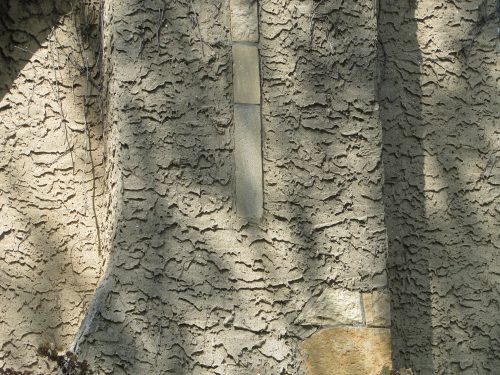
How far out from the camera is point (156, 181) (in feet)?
11.1

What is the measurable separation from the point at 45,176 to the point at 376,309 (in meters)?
1.58

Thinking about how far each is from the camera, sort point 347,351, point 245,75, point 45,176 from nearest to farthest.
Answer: point 347,351, point 245,75, point 45,176

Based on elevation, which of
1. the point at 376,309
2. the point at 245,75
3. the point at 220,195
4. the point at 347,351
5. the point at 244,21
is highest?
A: the point at 244,21

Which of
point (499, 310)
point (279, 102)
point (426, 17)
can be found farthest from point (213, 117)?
point (499, 310)

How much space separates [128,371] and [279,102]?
1.26 metres

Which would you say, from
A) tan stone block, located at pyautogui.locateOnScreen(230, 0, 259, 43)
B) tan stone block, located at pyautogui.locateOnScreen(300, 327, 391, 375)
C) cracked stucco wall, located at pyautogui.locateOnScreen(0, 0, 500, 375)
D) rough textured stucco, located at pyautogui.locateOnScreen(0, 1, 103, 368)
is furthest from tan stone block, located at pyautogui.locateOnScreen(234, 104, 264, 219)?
rough textured stucco, located at pyautogui.locateOnScreen(0, 1, 103, 368)

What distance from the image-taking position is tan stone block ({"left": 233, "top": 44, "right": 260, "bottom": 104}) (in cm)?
350

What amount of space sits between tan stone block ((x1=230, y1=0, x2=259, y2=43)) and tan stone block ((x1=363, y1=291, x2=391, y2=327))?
3.86 feet

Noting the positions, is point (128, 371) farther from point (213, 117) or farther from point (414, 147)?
point (414, 147)

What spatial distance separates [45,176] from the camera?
3785mm

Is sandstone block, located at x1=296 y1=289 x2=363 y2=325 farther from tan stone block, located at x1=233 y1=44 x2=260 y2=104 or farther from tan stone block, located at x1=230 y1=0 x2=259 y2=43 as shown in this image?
tan stone block, located at x1=230 y1=0 x2=259 y2=43

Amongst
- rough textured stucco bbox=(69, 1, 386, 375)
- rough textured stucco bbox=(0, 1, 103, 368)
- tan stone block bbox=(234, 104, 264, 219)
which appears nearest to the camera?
rough textured stucco bbox=(69, 1, 386, 375)

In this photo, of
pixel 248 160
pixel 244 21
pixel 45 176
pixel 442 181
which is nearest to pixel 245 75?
pixel 244 21

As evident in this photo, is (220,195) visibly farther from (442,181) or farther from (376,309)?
(442,181)
